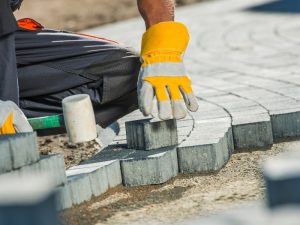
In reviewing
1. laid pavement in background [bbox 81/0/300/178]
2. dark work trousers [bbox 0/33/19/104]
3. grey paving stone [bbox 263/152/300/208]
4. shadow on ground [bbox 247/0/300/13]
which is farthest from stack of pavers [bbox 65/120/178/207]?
shadow on ground [bbox 247/0/300/13]

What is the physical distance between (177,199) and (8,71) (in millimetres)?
1485

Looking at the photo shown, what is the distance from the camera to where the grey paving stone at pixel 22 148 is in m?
3.74

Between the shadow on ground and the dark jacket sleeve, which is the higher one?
the shadow on ground

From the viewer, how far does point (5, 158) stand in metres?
3.74

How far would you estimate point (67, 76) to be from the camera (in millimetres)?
5516

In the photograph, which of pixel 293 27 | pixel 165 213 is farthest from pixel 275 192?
pixel 293 27

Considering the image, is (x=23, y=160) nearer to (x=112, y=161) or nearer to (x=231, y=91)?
(x=112, y=161)

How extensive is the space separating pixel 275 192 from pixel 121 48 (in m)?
3.22

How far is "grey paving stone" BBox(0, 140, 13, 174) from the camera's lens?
3707 mm

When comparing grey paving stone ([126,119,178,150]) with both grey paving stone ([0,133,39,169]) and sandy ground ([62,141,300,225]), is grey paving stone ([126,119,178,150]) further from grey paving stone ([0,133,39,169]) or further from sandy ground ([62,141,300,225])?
grey paving stone ([0,133,39,169])

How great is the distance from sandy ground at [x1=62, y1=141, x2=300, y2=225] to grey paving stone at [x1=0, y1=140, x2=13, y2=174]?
33 centimetres

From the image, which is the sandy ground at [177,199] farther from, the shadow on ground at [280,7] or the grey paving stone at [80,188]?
the shadow on ground at [280,7]

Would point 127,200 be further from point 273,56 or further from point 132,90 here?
point 273,56

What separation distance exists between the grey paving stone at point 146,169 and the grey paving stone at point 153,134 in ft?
0.48
